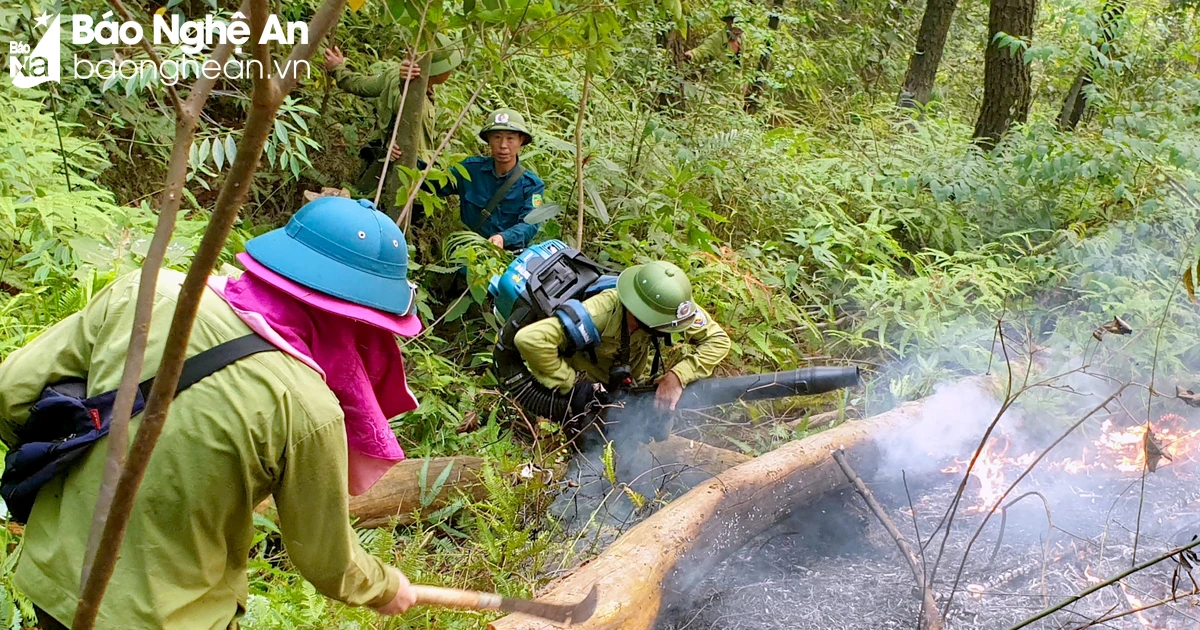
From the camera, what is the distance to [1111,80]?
29.0 ft

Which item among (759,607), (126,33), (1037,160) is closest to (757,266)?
(1037,160)

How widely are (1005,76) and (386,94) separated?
22.5ft

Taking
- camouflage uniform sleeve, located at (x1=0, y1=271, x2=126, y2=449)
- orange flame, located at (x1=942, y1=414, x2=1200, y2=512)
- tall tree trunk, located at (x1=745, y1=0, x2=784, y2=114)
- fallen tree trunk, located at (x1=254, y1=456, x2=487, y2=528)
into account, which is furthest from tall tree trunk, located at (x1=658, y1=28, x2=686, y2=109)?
camouflage uniform sleeve, located at (x1=0, y1=271, x2=126, y2=449)

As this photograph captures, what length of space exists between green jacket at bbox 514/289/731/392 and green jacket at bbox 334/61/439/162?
1901 millimetres

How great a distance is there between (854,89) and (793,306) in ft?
23.0

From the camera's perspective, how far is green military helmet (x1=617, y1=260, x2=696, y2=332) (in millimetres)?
4457

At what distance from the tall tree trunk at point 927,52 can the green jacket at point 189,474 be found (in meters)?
10.8

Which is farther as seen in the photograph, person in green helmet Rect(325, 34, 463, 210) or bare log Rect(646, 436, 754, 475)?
person in green helmet Rect(325, 34, 463, 210)

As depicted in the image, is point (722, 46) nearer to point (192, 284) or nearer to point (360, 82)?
point (360, 82)

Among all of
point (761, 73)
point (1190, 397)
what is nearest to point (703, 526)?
point (1190, 397)

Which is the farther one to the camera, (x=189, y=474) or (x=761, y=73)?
(x=761, y=73)

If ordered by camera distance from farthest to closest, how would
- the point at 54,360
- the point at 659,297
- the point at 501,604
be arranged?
the point at 659,297 < the point at 501,604 < the point at 54,360

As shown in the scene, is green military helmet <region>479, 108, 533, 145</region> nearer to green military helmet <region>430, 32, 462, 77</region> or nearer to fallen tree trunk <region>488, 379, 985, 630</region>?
green military helmet <region>430, 32, 462, 77</region>

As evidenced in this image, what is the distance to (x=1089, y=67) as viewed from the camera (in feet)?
26.4
